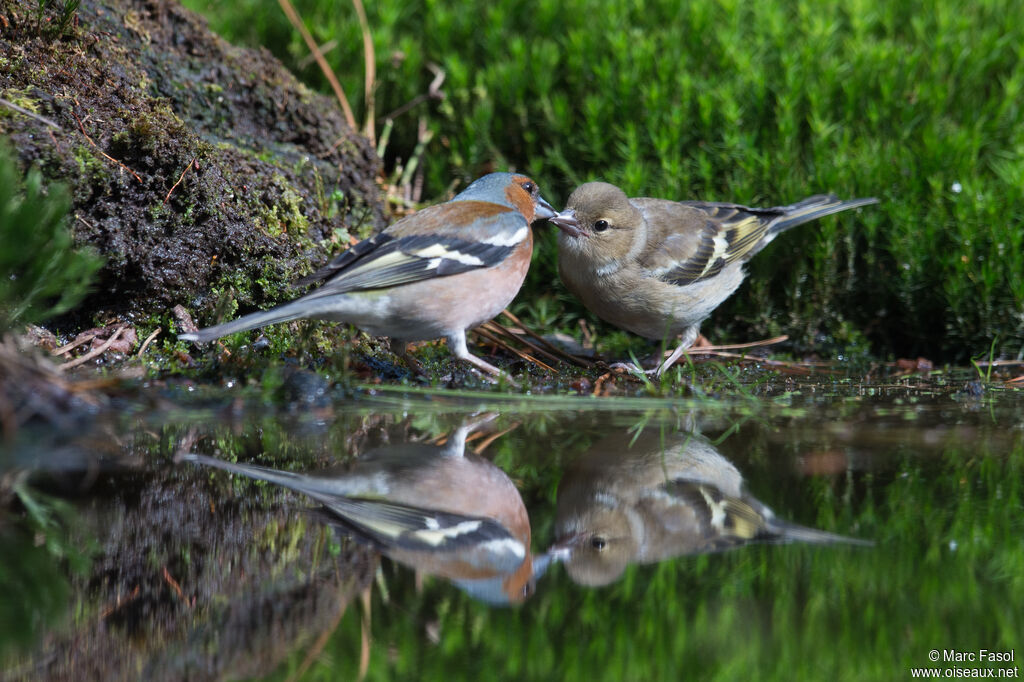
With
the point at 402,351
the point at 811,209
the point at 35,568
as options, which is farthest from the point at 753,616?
the point at 811,209

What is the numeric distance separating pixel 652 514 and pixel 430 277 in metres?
2.28

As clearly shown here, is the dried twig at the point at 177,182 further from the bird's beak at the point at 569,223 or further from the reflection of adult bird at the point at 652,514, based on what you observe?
the reflection of adult bird at the point at 652,514

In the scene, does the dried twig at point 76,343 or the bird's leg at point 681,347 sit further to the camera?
the bird's leg at point 681,347

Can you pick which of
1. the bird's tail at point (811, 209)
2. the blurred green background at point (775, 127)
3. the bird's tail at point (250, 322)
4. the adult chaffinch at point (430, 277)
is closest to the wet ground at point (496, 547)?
the bird's tail at point (250, 322)

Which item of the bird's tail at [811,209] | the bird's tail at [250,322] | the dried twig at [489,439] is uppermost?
the bird's tail at [811,209]

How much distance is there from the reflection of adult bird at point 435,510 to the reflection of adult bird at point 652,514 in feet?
0.48

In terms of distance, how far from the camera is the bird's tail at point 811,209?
19.7 feet

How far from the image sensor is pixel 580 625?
81.6 inches

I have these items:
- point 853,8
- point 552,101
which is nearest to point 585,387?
point 552,101

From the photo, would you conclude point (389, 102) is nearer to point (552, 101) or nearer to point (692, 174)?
point (552, 101)

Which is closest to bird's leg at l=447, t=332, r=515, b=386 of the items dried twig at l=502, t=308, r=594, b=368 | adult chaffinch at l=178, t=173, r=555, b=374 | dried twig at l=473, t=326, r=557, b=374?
adult chaffinch at l=178, t=173, r=555, b=374

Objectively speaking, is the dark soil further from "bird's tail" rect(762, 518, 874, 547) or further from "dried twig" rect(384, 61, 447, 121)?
"bird's tail" rect(762, 518, 874, 547)

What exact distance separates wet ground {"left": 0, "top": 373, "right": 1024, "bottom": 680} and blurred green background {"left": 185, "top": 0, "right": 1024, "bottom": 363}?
8.60 feet

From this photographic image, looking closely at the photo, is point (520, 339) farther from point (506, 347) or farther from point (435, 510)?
point (435, 510)
